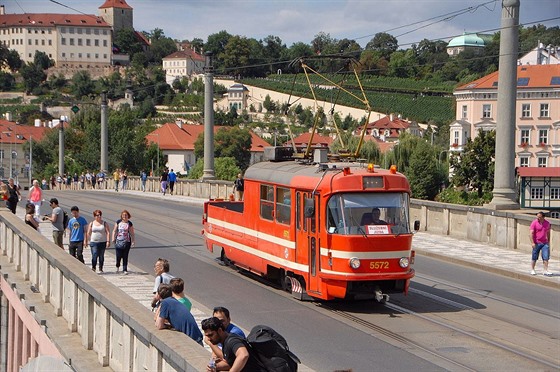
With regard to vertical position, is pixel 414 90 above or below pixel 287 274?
above

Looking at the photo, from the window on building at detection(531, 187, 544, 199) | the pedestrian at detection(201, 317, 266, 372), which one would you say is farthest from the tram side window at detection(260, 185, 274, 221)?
the window on building at detection(531, 187, 544, 199)

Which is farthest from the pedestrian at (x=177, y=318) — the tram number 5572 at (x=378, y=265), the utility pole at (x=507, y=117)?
the utility pole at (x=507, y=117)

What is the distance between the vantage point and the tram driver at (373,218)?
1764cm

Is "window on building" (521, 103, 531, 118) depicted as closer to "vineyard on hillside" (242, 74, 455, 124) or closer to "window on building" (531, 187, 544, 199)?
"window on building" (531, 187, 544, 199)

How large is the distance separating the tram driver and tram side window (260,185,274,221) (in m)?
2.92

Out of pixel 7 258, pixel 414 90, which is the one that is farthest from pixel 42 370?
pixel 414 90

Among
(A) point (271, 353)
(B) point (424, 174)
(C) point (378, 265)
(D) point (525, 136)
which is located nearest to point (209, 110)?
(C) point (378, 265)

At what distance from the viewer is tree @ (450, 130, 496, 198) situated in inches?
2997

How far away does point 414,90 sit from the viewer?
17750 centimetres

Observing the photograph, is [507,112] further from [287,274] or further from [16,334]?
[16,334]

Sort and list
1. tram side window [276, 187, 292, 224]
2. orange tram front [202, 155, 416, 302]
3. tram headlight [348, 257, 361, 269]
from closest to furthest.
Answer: tram headlight [348, 257, 361, 269] → orange tram front [202, 155, 416, 302] → tram side window [276, 187, 292, 224]

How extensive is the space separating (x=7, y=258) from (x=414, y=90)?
6291 inches

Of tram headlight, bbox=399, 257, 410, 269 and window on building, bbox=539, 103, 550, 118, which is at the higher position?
window on building, bbox=539, 103, 550, 118

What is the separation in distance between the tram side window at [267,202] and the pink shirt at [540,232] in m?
6.51
